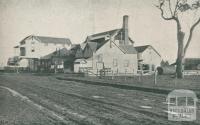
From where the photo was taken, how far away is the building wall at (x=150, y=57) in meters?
74.8

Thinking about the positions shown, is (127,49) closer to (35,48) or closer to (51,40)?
(35,48)

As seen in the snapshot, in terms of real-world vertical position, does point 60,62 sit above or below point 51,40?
below

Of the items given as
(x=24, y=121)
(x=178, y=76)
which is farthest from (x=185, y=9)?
(x=24, y=121)

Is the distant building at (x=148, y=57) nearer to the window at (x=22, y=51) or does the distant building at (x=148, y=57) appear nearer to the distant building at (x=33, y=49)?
the distant building at (x=33, y=49)

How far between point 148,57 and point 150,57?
2.07ft

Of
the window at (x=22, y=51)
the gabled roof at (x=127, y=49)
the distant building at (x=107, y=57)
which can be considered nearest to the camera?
the distant building at (x=107, y=57)

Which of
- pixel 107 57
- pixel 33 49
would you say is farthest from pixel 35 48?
pixel 107 57

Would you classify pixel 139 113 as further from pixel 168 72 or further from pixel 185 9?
pixel 168 72

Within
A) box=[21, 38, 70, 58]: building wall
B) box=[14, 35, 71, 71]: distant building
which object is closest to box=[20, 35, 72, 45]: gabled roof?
box=[14, 35, 71, 71]: distant building

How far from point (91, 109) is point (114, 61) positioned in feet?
146

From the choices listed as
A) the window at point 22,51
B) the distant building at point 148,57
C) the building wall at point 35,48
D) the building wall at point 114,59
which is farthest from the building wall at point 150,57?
the window at point 22,51

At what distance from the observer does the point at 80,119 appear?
9.69m

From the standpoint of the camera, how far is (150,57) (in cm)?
7562

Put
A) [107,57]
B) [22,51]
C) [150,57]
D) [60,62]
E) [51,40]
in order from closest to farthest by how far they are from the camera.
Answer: [107,57], [60,62], [150,57], [22,51], [51,40]
